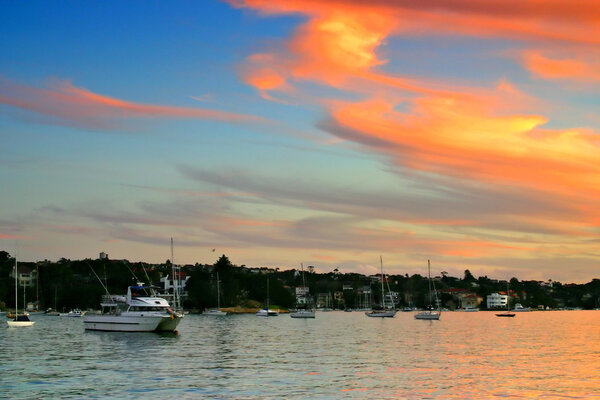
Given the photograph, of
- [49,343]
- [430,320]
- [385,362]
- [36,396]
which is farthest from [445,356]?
[430,320]

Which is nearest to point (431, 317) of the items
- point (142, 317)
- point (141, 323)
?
point (141, 323)

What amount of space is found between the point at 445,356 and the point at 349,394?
94.4 feet

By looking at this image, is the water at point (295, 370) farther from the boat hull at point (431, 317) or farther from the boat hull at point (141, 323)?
the boat hull at point (431, 317)

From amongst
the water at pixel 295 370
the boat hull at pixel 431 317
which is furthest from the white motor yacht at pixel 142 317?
the boat hull at pixel 431 317

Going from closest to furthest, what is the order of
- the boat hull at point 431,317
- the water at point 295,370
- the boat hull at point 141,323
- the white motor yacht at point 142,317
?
1. the water at point 295,370
2. the boat hull at point 141,323
3. the white motor yacht at point 142,317
4. the boat hull at point 431,317

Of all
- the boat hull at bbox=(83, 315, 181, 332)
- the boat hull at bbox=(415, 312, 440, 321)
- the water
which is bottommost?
the boat hull at bbox=(415, 312, 440, 321)

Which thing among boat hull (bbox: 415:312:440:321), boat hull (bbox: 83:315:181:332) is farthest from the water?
boat hull (bbox: 415:312:440:321)

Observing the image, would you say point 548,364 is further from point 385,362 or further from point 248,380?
point 248,380

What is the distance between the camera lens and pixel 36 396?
39438mm

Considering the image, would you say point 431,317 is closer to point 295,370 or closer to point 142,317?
point 142,317

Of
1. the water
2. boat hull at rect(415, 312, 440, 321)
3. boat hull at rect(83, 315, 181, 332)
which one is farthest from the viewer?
boat hull at rect(415, 312, 440, 321)

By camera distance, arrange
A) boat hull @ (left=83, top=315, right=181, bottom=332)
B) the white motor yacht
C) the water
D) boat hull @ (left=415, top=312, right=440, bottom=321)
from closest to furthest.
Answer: the water → boat hull @ (left=83, top=315, right=181, bottom=332) → the white motor yacht → boat hull @ (left=415, top=312, right=440, bottom=321)

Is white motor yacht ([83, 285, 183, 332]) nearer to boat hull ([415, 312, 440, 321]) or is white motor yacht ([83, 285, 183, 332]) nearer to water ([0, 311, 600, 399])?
water ([0, 311, 600, 399])

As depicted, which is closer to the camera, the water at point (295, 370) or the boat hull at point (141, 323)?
the water at point (295, 370)
